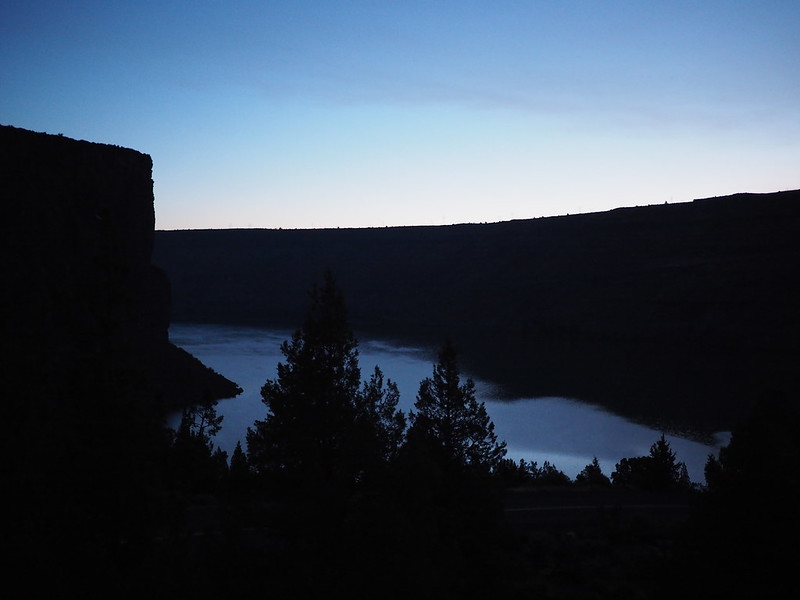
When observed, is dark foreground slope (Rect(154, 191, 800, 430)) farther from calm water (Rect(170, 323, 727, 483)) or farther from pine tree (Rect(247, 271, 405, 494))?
pine tree (Rect(247, 271, 405, 494))

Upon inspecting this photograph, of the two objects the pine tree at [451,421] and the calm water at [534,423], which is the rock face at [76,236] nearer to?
the calm water at [534,423]

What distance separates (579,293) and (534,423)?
3715cm

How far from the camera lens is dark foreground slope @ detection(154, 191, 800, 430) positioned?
40.1 metres

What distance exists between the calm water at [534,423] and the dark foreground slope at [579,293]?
251 cm

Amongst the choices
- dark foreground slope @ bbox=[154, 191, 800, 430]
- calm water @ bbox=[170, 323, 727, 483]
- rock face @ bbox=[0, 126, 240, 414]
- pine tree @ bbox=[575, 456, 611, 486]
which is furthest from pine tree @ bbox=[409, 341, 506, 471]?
dark foreground slope @ bbox=[154, 191, 800, 430]

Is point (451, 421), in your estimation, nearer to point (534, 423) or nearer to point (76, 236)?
point (534, 423)

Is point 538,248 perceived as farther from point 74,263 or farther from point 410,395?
point 74,263

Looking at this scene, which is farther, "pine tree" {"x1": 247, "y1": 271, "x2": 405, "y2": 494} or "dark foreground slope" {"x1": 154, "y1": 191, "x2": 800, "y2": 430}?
"dark foreground slope" {"x1": 154, "y1": 191, "x2": 800, "y2": 430}

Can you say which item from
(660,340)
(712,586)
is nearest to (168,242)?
(660,340)

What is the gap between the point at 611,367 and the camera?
43.7m

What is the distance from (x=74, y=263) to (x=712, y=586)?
25.9 m

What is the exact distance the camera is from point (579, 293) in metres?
64.3

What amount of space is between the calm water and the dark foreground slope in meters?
2.51

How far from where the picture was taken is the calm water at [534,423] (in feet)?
80.0
